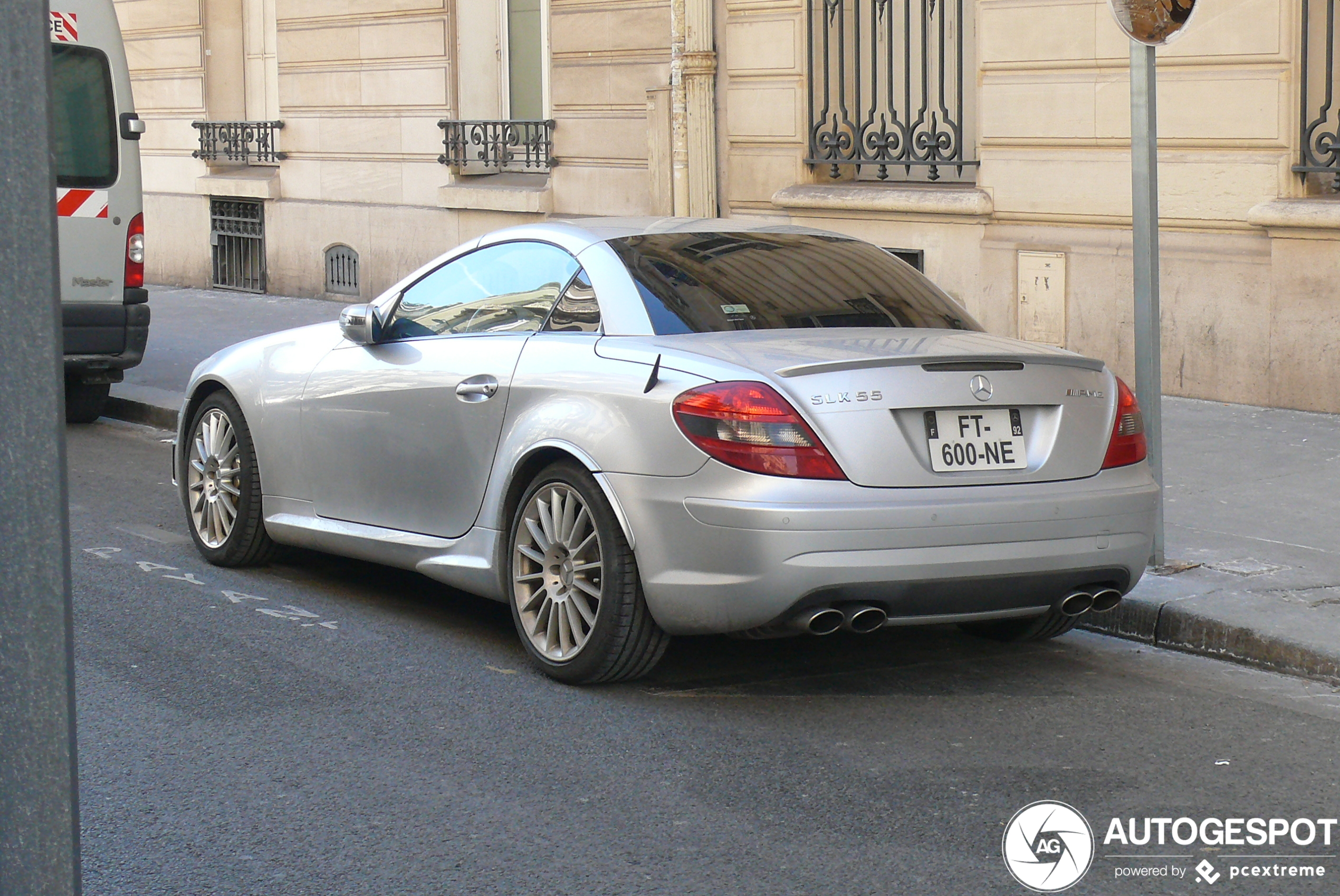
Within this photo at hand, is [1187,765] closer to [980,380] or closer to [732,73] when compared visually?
[980,380]

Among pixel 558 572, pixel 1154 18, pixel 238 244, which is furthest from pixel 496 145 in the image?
pixel 558 572

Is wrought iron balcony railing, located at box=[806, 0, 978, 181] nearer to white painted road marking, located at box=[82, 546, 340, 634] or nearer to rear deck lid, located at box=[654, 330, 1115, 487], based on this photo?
white painted road marking, located at box=[82, 546, 340, 634]

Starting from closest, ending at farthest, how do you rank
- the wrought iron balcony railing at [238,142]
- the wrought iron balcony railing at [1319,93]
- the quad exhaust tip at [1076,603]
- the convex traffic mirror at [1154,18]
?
the quad exhaust tip at [1076,603] → the convex traffic mirror at [1154,18] → the wrought iron balcony railing at [1319,93] → the wrought iron balcony railing at [238,142]

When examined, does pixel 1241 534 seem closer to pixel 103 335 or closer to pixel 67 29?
pixel 103 335

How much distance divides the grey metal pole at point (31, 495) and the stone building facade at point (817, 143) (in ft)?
29.1

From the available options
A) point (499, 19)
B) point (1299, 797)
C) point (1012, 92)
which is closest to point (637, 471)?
point (1299, 797)

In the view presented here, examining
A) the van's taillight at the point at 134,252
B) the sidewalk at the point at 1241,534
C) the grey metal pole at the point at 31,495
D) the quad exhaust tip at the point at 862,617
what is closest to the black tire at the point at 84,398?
the sidewalk at the point at 1241,534

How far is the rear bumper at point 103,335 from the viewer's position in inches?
414

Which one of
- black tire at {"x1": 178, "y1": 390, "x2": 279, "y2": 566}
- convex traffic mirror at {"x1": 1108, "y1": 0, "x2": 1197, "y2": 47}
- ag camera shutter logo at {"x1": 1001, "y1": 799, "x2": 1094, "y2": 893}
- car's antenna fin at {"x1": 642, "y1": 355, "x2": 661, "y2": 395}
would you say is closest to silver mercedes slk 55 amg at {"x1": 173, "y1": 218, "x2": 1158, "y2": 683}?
car's antenna fin at {"x1": 642, "y1": 355, "x2": 661, "y2": 395}

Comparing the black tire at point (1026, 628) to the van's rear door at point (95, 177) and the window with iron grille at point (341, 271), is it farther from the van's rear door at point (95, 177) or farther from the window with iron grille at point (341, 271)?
the window with iron grille at point (341, 271)

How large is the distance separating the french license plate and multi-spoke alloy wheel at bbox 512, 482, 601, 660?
0.99 meters

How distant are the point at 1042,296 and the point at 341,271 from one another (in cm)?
879

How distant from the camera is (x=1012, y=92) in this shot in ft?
38.1

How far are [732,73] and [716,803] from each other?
10.2 meters
